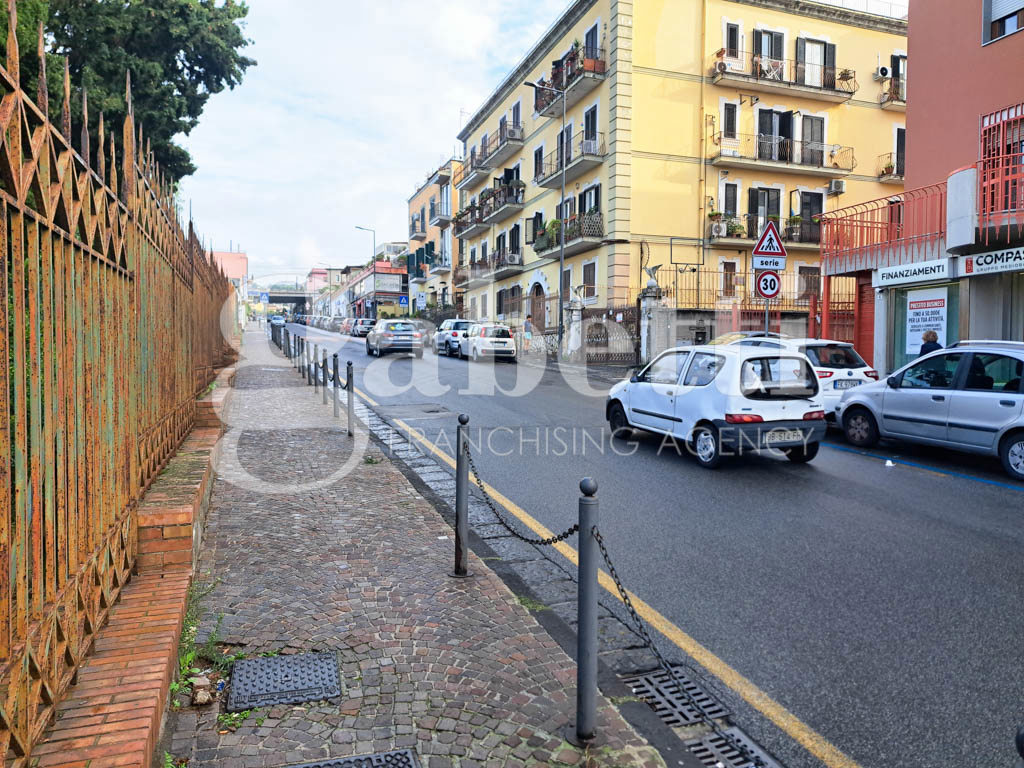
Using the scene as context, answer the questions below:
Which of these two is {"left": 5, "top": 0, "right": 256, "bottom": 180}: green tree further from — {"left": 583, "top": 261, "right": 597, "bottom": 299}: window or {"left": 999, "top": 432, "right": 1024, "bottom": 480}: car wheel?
{"left": 999, "top": 432, "right": 1024, "bottom": 480}: car wheel

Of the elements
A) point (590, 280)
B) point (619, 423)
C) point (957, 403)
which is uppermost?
point (590, 280)

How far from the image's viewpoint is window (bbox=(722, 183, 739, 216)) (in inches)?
1210

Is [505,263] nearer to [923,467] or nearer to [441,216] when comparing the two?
[441,216]

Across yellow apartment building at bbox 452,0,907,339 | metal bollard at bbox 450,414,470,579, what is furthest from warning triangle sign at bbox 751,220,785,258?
yellow apartment building at bbox 452,0,907,339

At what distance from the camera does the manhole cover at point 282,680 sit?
10.7ft

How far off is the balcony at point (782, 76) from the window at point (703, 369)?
2407 cm

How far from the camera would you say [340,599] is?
14.4 ft

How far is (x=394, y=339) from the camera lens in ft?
94.5

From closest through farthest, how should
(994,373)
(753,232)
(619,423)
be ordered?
(994,373) → (619,423) → (753,232)

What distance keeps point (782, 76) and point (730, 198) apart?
17.7 ft

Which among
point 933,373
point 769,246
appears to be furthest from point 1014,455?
point 769,246

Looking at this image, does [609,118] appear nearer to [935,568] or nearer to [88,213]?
[935,568]

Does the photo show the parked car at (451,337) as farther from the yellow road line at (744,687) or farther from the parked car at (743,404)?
the yellow road line at (744,687)

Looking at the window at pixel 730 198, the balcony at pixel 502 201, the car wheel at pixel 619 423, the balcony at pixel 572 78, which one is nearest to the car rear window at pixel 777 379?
the car wheel at pixel 619 423
